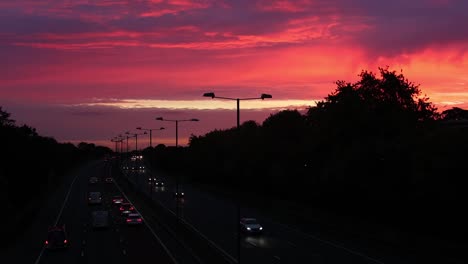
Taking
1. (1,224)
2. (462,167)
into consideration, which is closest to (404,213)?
(462,167)

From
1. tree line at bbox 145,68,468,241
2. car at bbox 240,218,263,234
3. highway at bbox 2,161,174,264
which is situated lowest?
highway at bbox 2,161,174,264

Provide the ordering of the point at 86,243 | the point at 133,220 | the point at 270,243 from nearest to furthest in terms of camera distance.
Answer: the point at 270,243, the point at 86,243, the point at 133,220

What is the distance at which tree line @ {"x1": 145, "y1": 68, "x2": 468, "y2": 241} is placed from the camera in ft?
161

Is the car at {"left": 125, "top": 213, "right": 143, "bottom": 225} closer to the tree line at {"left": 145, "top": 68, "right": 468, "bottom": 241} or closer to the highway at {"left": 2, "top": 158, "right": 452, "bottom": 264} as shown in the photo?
the highway at {"left": 2, "top": 158, "right": 452, "bottom": 264}

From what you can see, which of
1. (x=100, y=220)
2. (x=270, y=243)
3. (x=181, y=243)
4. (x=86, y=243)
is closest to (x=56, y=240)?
(x=86, y=243)

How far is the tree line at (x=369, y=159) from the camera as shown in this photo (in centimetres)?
4919

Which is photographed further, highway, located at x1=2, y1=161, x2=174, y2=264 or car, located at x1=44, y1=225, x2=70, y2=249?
car, located at x1=44, y1=225, x2=70, y2=249

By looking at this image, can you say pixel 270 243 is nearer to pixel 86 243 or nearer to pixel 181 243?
pixel 181 243

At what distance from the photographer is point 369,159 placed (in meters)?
62.4

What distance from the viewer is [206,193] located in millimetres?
120625

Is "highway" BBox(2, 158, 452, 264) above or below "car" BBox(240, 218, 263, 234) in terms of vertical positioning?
below

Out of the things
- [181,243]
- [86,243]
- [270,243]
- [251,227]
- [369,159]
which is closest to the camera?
[181,243]

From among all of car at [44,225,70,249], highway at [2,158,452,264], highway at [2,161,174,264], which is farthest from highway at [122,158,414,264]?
car at [44,225,70,249]

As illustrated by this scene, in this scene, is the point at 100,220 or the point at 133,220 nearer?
the point at 100,220
